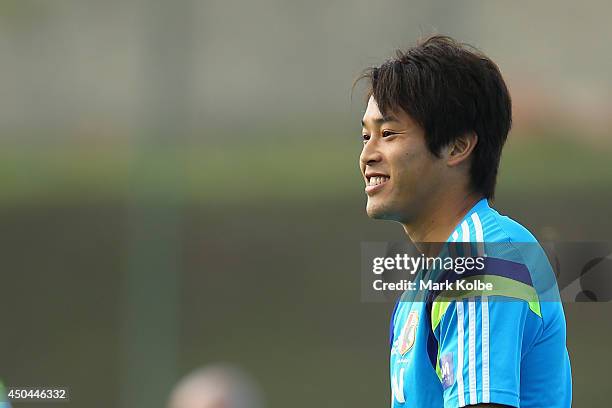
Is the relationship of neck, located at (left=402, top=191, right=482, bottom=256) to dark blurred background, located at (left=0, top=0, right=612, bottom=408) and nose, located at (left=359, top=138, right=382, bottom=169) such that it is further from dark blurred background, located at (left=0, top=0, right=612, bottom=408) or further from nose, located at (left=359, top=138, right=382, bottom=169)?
dark blurred background, located at (left=0, top=0, right=612, bottom=408)

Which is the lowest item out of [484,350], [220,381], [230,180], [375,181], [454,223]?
[220,381]

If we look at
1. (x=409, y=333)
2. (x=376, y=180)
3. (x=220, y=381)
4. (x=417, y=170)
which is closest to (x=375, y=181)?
(x=376, y=180)

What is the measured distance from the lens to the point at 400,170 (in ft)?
7.76

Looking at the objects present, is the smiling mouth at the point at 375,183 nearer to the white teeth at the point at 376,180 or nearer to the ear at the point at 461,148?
the white teeth at the point at 376,180

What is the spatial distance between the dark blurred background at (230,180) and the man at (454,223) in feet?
16.2

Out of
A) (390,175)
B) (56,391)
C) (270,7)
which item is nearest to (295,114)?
(270,7)

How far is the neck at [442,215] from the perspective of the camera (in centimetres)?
235

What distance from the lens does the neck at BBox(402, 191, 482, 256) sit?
235 cm

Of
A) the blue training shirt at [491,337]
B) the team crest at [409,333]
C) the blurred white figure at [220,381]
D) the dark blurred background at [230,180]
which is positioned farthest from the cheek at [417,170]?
the dark blurred background at [230,180]

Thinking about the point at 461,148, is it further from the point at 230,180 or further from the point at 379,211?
the point at 230,180

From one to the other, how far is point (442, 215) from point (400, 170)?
0.14 m

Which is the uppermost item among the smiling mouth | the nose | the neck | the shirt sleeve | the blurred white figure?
the nose

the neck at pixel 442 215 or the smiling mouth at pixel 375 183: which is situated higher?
the smiling mouth at pixel 375 183

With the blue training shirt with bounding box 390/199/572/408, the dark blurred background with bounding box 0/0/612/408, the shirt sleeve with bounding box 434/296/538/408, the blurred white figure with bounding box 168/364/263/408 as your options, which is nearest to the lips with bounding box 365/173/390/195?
the blue training shirt with bounding box 390/199/572/408
